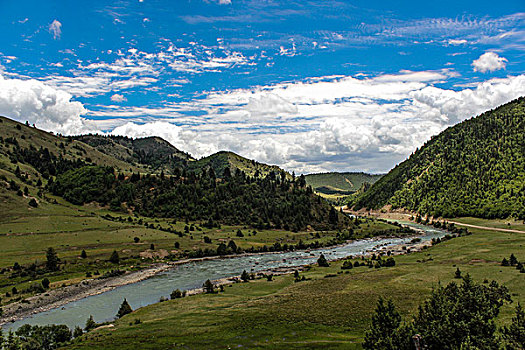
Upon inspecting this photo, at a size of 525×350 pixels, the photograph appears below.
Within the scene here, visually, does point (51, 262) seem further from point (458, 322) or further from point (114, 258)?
point (458, 322)

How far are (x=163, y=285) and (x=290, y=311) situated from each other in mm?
45158

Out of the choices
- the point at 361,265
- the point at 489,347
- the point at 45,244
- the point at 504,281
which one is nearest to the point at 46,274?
the point at 45,244

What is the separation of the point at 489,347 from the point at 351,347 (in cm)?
1676

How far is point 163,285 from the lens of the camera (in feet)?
289

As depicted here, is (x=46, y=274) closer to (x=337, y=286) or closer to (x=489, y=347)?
(x=337, y=286)

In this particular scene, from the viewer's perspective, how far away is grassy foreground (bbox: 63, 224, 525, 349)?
41719mm

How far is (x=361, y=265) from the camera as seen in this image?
101000mm

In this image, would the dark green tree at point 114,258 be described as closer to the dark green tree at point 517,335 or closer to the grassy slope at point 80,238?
the grassy slope at point 80,238

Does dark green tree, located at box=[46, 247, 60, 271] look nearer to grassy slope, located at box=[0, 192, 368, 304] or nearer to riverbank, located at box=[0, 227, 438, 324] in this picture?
grassy slope, located at box=[0, 192, 368, 304]

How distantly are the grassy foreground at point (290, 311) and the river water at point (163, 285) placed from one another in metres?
11.5

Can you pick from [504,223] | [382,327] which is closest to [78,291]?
[382,327]

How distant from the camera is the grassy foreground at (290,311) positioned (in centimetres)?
4172

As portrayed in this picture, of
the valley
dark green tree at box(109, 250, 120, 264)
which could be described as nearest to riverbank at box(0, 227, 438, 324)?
the valley

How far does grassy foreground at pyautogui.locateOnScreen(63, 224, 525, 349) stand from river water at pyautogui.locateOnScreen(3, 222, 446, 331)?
451 inches
